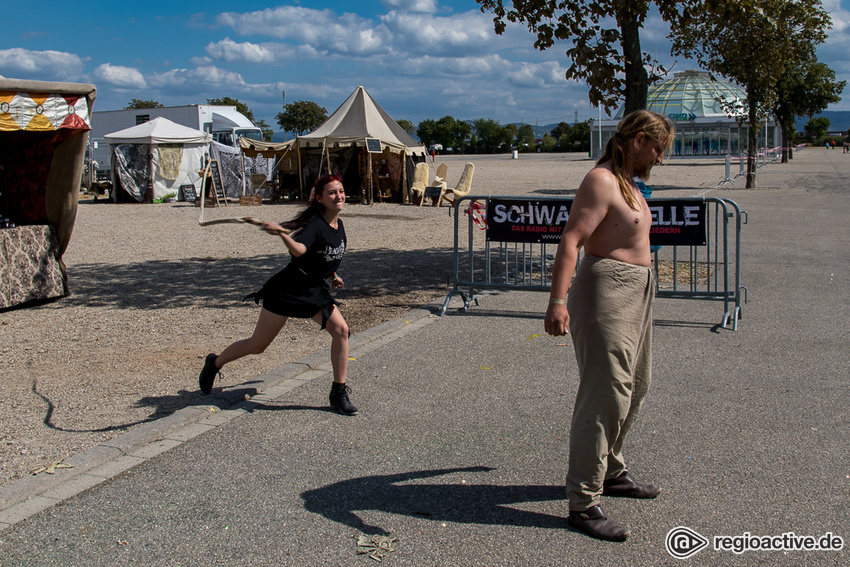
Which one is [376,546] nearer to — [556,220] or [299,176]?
[556,220]

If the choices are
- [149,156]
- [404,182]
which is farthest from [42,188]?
[149,156]

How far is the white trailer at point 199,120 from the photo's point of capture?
125 feet

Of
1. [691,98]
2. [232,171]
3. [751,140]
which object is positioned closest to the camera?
[751,140]

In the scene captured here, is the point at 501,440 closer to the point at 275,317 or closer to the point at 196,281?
the point at 275,317

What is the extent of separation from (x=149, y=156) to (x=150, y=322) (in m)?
20.9

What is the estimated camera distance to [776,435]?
183 inches

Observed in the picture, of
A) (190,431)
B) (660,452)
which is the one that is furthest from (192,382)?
(660,452)

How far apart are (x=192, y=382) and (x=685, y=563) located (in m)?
4.10

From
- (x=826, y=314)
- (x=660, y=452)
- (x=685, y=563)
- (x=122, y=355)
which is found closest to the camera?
(x=685, y=563)

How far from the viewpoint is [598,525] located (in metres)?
3.44

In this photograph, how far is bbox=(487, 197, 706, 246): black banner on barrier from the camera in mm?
7707

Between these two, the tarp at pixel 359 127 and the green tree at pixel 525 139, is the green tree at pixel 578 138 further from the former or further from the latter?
the tarp at pixel 359 127

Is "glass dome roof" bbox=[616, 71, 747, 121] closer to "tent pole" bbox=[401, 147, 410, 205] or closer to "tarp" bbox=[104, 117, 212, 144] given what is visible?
"tent pole" bbox=[401, 147, 410, 205]

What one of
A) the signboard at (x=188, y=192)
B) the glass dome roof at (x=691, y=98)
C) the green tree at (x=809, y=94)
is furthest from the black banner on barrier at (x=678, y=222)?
the glass dome roof at (x=691, y=98)
